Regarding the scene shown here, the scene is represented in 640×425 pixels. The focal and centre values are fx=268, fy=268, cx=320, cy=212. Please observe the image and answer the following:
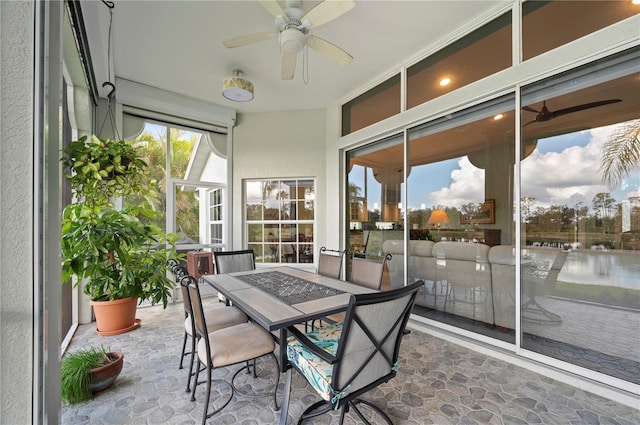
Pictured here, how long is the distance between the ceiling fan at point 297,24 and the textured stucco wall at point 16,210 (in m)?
1.52

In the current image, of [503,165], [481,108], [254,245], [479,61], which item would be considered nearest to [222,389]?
[254,245]

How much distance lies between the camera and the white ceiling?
8.22 feet

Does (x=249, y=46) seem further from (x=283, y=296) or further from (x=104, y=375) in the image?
(x=104, y=375)

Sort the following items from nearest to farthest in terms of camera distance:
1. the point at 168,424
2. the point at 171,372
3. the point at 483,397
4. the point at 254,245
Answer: the point at 168,424, the point at 483,397, the point at 171,372, the point at 254,245

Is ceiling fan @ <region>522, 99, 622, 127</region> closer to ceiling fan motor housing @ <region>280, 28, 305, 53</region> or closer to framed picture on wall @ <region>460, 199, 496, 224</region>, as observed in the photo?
framed picture on wall @ <region>460, 199, 496, 224</region>

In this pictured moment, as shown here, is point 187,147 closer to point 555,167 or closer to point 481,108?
point 481,108

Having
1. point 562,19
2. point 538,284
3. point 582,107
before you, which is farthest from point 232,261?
point 562,19

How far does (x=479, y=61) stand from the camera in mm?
2771

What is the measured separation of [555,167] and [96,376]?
13.4ft

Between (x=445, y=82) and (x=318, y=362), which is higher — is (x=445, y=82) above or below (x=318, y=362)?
above

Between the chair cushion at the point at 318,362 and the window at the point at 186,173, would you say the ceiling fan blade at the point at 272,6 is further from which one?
the window at the point at 186,173

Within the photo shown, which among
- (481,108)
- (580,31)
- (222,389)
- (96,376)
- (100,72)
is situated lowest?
(222,389)

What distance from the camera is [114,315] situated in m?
2.96

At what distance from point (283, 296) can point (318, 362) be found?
1.95 ft
